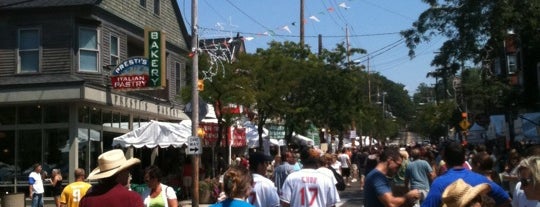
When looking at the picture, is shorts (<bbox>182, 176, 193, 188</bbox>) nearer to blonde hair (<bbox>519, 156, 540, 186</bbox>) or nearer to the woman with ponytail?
the woman with ponytail

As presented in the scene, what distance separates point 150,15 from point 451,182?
78.5 ft

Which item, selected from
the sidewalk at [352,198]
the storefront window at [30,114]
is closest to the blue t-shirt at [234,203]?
the sidewalk at [352,198]

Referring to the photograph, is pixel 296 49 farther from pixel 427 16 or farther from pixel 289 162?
pixel 289 162

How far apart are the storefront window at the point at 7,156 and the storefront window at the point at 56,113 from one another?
139 centimetres

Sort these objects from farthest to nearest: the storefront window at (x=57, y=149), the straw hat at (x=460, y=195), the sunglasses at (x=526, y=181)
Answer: the storefront window at (x=57, y=149)
the sunglasses at (x=526, y=181)
the straw hat at (x=460, y=195)

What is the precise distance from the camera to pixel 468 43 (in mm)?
21078

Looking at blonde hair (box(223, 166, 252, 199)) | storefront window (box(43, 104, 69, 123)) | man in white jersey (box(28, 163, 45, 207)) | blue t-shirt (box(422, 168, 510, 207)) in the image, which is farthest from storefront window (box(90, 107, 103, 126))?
blonde hair (box(223, 166, 252, 199))

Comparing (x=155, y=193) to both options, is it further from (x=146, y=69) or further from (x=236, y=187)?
(x=146, y=69)

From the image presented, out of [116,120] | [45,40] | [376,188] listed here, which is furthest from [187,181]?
[376,188]

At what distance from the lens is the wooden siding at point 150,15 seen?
25.8 metres

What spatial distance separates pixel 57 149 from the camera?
80.4 ft

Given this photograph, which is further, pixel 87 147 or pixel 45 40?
pixel 87 147

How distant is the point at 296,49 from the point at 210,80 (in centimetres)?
965

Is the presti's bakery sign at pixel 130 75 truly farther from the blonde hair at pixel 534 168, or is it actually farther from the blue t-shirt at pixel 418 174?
the blonde hair at pixel 534 168
